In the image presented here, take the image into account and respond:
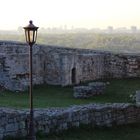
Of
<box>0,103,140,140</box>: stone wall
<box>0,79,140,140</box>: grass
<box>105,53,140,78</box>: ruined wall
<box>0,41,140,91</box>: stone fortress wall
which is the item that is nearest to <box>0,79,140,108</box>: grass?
<box>0,79,140,140</box>: grass

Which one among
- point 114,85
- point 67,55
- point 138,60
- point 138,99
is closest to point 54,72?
point 67,55

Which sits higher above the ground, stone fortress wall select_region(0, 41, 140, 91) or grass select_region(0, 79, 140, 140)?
stone fortress wall select_region(0, 41, 140, 91)

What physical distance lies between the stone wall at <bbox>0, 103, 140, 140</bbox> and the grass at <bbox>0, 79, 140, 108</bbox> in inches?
102

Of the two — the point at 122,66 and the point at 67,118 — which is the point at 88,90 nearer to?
the point at 122,66

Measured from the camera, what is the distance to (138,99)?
68.2ft

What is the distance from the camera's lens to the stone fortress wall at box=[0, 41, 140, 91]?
24984mm

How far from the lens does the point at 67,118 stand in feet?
54.7

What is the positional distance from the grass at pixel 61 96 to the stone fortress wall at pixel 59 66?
712 mm

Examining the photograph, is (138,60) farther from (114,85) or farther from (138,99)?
(138,99)

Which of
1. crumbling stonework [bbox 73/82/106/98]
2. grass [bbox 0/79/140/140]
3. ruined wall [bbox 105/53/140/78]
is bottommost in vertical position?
grass [bbox 0/79/140/140]

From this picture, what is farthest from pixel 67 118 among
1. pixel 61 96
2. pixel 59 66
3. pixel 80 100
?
pixel 59 66

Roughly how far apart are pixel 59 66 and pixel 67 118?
9.98 metres

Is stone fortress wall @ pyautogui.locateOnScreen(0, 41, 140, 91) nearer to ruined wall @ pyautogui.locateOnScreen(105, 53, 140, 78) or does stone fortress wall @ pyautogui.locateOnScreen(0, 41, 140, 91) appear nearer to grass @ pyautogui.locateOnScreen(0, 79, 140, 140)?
ruined wall @ pyautogui.locateOnScreen(105, 53, 140, 78)

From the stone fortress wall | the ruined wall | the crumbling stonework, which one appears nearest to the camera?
the crumbling stonework
